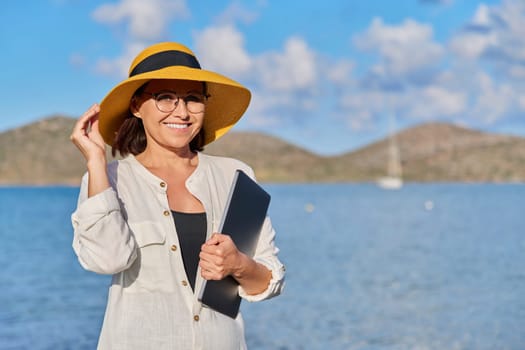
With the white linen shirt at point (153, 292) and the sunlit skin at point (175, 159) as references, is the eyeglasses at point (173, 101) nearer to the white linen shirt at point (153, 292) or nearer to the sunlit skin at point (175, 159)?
the sunlit skin at point (175, 159)

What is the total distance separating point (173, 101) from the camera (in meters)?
2.76

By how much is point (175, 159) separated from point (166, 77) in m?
0.33

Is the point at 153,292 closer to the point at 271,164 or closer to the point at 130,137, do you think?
the point at 130,137

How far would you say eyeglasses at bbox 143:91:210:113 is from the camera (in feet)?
9.00

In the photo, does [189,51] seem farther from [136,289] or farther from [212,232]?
[136,289]

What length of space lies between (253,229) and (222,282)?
22 centimetres

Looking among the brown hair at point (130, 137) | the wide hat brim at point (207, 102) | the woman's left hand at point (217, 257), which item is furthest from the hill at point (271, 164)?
the woman's left hand at point (217, 257)

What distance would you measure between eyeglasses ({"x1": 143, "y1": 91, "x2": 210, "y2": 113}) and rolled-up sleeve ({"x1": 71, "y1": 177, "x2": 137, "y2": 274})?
0.42m

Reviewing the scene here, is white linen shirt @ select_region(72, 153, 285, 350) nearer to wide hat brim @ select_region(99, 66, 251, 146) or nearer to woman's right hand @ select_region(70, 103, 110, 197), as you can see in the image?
woman's right hand @ select_region(70, 103, 110, 197)

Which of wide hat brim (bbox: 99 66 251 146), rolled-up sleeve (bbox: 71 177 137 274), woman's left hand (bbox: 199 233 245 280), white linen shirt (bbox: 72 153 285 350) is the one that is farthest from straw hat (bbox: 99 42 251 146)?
woman's left hand (bbox: 199 233 245 280)

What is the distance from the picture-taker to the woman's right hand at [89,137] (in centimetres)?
252

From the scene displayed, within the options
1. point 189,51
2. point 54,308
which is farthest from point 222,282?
point 54,308

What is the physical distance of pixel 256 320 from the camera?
588 inches

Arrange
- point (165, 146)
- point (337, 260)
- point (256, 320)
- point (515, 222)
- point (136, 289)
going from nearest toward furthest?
point (136, 289) → point (165, 146) → point (256, 320) → point (337, 260) → point (515, 222)
